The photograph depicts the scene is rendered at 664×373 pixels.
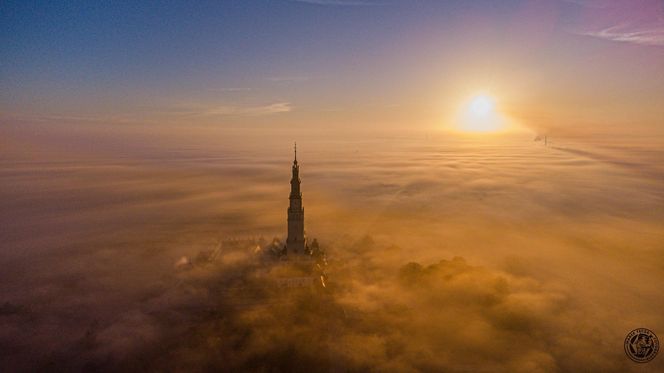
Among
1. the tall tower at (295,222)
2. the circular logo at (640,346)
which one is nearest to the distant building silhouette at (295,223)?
the tall tower at (295,222)

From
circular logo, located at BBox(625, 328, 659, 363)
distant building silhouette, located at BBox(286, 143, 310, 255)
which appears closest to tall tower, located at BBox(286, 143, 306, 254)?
distant building silhouette, located at BBox(286, 143, 310, 255)

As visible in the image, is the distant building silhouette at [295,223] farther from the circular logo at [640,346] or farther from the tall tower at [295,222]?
the circular logo at [640,346]

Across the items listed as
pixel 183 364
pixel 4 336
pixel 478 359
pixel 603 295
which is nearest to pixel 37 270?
pixel 4 336

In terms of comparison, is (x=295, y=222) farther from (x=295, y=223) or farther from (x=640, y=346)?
(x=640, y=346)

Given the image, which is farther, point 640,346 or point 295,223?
point 295,223

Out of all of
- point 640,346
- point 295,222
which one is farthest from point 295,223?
point 640,346

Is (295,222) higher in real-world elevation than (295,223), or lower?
higher
